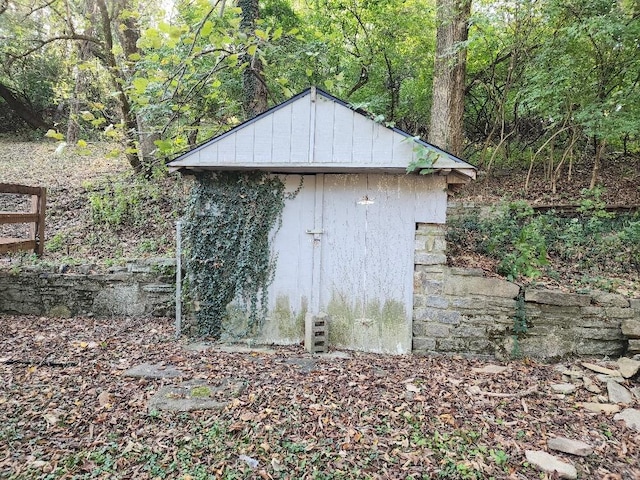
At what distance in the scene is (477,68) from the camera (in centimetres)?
920

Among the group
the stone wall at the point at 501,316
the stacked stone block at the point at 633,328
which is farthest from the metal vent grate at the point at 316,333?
the stacked stone block at the point at 633,328

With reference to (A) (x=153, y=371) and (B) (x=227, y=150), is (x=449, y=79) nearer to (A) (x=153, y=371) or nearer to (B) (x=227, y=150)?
(B) (x=227, y=150)

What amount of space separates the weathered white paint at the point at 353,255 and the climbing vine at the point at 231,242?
163 mm

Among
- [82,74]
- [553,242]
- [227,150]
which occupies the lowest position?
[553,242]

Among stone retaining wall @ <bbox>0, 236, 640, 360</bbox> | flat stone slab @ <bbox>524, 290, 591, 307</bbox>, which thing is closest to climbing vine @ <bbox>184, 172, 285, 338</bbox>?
stone retaining wall @ <bbox>0, 236, 640, 360</bbox>

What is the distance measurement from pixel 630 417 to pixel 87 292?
6.30 m

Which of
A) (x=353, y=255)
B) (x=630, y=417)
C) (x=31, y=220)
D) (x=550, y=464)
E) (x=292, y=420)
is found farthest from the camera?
(x=31, y=220)

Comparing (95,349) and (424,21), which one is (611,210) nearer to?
(424,21)

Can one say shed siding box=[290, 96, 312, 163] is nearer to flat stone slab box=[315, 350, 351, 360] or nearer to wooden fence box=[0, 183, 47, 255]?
flat stone slab box=[315, 350, 351, 360]

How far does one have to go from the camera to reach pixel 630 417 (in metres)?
3.37

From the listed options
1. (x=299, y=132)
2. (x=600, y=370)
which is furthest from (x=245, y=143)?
(x=600, y=370)

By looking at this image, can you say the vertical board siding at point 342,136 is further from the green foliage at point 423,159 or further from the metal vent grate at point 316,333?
the metal vent grate at point 316,333

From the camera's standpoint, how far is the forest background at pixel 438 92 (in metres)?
5.62

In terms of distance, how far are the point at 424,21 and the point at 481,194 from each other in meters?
4.01
